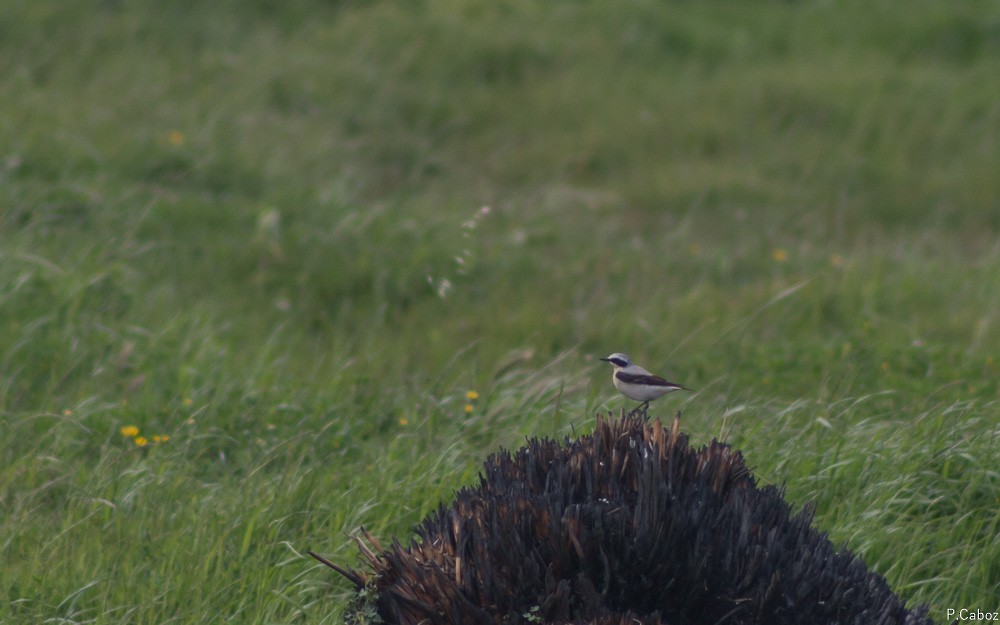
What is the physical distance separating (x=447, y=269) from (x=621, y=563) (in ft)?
16.2

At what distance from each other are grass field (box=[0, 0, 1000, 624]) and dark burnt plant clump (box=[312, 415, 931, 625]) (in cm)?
67

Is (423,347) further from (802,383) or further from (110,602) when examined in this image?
(110,602)

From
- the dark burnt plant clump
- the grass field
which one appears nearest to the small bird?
the grass field

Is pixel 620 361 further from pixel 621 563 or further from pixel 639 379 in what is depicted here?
pixel 621 563

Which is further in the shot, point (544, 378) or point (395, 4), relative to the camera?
point (395, 4)

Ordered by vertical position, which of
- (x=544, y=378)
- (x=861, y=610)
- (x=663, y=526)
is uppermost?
(x=663, y=526)

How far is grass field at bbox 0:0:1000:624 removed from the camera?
4473mm

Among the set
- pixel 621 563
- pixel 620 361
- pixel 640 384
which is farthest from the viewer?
pixel 620 361

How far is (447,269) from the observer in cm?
795

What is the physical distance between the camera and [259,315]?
23.8 feet

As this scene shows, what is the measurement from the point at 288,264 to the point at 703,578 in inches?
211

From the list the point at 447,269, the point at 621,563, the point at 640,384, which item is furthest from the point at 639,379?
the point at 447,269

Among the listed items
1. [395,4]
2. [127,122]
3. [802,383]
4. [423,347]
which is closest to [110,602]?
[423,347]

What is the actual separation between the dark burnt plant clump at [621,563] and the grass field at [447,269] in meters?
0.67
